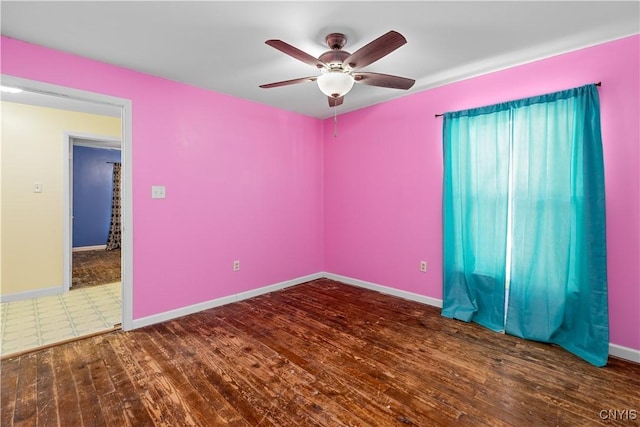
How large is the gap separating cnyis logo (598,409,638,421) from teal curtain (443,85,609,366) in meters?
0.53

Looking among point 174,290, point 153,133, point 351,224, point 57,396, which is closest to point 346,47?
point 153,133

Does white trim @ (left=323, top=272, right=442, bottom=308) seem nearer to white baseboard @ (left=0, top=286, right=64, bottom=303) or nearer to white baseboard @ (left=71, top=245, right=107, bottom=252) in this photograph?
white baseboard @ (left=0, top=286, right=64, bottom=303)

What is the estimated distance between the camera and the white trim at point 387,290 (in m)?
3.40

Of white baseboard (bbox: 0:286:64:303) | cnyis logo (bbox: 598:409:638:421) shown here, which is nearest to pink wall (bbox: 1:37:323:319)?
white baseboard (bbox: 0:286:64:303)

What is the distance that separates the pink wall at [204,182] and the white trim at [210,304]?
53 millimetres

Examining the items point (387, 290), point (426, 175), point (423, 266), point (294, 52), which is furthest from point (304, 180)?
point (294, 52)

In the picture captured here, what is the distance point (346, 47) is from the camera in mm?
2352

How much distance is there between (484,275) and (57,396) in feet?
11.3

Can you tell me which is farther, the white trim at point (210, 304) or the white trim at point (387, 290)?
the white trim at point (387, 290)

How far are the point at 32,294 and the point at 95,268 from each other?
62.2 inches

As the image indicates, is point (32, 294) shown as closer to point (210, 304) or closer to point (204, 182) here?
point (210, 304)

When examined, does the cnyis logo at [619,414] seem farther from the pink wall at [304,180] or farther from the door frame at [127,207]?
the door frame at [127,207]

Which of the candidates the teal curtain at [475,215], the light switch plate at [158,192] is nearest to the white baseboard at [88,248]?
the light switch plate at [158,192]

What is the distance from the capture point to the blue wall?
265 inches
